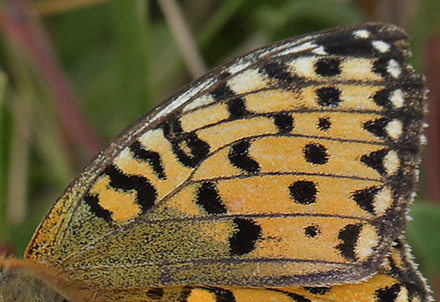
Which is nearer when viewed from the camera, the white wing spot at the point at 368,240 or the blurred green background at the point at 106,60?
the white wing spot at the point at 368,240

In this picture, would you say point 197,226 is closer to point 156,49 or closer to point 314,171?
point 314,171

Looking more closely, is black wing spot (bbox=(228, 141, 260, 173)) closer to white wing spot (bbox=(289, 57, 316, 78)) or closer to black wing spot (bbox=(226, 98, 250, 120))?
black wing spot (bbox=(226, 98, 250, 120))

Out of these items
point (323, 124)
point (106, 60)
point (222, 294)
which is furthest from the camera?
point (106, 60)

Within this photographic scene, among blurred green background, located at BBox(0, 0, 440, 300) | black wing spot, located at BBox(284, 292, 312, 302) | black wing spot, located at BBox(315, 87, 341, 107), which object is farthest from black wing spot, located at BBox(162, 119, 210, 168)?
blurred green background, located at BBox(0, 0, 440, 300)

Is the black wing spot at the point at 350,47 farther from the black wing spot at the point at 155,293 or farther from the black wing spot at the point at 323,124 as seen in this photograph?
the black wing spot at the point at 155,293

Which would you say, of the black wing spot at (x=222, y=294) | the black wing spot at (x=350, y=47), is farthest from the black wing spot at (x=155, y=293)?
the black wing spot at (x=350, y=47)


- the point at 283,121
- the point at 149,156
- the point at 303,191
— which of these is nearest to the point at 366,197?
the point at 303,191

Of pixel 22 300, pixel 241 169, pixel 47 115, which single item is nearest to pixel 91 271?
pixel 22 300

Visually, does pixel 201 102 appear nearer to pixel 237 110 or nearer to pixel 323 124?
pixel 237 110
